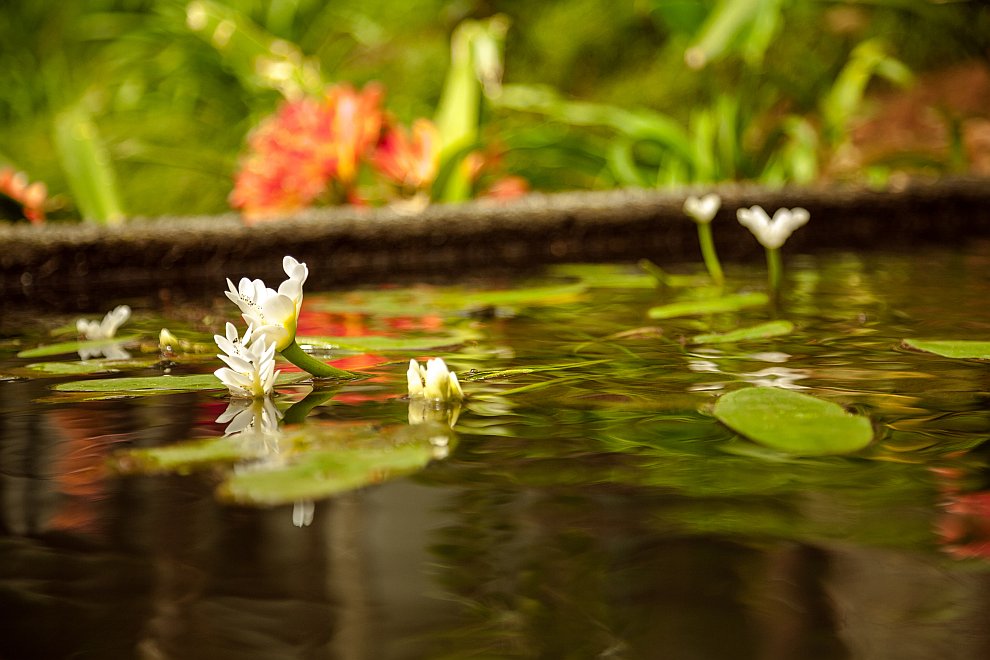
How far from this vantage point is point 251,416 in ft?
1.57

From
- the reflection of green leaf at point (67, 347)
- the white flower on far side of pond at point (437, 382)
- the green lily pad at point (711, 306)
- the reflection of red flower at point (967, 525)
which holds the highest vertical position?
the green lily pad at point (711, 306)

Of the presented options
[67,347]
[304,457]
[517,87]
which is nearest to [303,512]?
[304,457]

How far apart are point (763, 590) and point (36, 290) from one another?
1.24 metres

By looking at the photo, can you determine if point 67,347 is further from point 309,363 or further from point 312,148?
point 312,148

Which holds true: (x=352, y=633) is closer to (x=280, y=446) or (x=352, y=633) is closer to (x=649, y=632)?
(x=649, y=632)

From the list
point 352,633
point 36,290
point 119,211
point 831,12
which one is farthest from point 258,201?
point 831,12

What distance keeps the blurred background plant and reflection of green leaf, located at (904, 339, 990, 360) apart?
3.95ft

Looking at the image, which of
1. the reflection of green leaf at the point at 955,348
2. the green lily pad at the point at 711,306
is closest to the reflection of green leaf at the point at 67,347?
the green lily pad at the point at 711,306

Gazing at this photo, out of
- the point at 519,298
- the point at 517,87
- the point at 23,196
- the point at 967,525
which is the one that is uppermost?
the point at 517,87

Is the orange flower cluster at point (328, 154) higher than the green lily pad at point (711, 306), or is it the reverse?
the orange flower cluster at point (328, 154)

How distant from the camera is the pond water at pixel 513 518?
243 mm

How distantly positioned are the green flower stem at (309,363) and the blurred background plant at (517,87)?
3.94 ft

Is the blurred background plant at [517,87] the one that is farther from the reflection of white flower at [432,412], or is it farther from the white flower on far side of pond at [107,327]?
the reflection of white flower at [432,412]

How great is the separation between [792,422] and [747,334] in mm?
247
